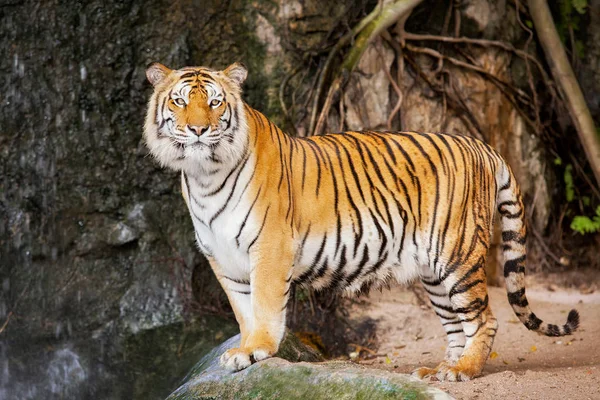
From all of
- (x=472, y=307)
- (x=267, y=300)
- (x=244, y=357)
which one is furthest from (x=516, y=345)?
(x=244, y=357)

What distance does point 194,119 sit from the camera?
4.34 m

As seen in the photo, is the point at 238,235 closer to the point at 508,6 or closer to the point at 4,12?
the point at 4,12

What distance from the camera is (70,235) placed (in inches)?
286

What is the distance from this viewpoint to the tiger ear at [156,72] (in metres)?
4.62

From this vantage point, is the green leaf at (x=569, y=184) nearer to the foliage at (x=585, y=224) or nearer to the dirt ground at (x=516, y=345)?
the foliage at (x=585, y=224)

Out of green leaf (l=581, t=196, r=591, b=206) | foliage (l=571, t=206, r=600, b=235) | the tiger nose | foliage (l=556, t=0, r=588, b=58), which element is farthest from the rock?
foliage (l=556, t=0, r=588, b=58)

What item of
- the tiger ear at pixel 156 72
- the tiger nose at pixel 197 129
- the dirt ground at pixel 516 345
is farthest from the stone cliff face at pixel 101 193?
the tiger nose at pixel 197 129

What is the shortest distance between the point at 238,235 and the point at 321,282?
71cm

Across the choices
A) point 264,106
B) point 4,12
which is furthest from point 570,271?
point 4,12

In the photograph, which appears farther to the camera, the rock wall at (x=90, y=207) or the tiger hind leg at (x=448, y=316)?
the rock wall at (x=90, y=207)

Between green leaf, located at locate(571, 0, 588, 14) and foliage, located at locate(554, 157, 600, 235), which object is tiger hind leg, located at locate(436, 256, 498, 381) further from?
green leaf, located at locate(571, 0, 588, 14)

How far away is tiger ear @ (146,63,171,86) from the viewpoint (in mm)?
4625

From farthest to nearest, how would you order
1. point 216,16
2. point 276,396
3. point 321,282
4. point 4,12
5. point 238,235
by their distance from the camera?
1. point 216,16
2. point 4,12
3. point 321,282
4. point 238,235
5. point 276,396

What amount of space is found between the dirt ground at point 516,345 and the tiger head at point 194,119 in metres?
1.79
